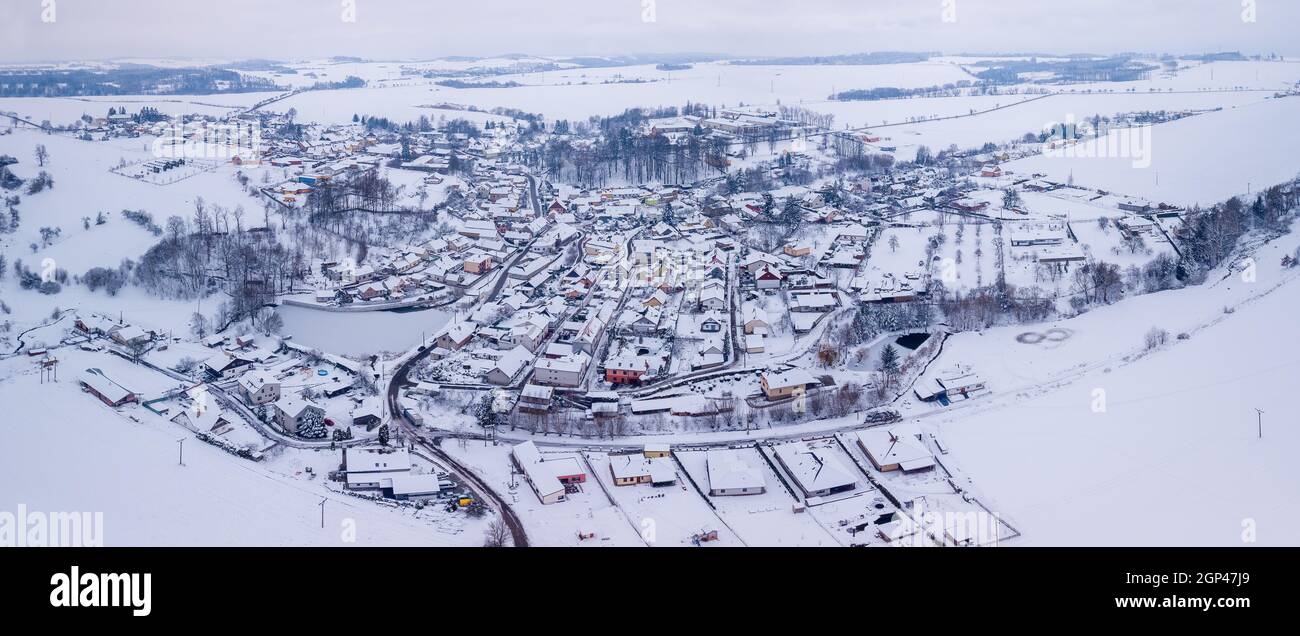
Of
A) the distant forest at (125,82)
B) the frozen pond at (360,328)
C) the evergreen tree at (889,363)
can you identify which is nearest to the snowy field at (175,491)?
the frozen pond at (360,328)

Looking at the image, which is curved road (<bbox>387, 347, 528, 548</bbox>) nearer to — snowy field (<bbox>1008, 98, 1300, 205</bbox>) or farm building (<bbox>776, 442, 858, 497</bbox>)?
farm building (<bbox>776, 442, 858, 497</bbox>)

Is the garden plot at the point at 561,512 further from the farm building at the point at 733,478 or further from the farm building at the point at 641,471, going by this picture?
the farm building at the point at 733,478

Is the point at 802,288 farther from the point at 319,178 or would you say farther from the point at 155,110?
the point at 155,110

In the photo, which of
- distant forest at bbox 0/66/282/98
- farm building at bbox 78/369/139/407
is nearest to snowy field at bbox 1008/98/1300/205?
farm building at bbox 78/369/139/407

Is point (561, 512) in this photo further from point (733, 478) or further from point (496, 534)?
point (733, 478)
